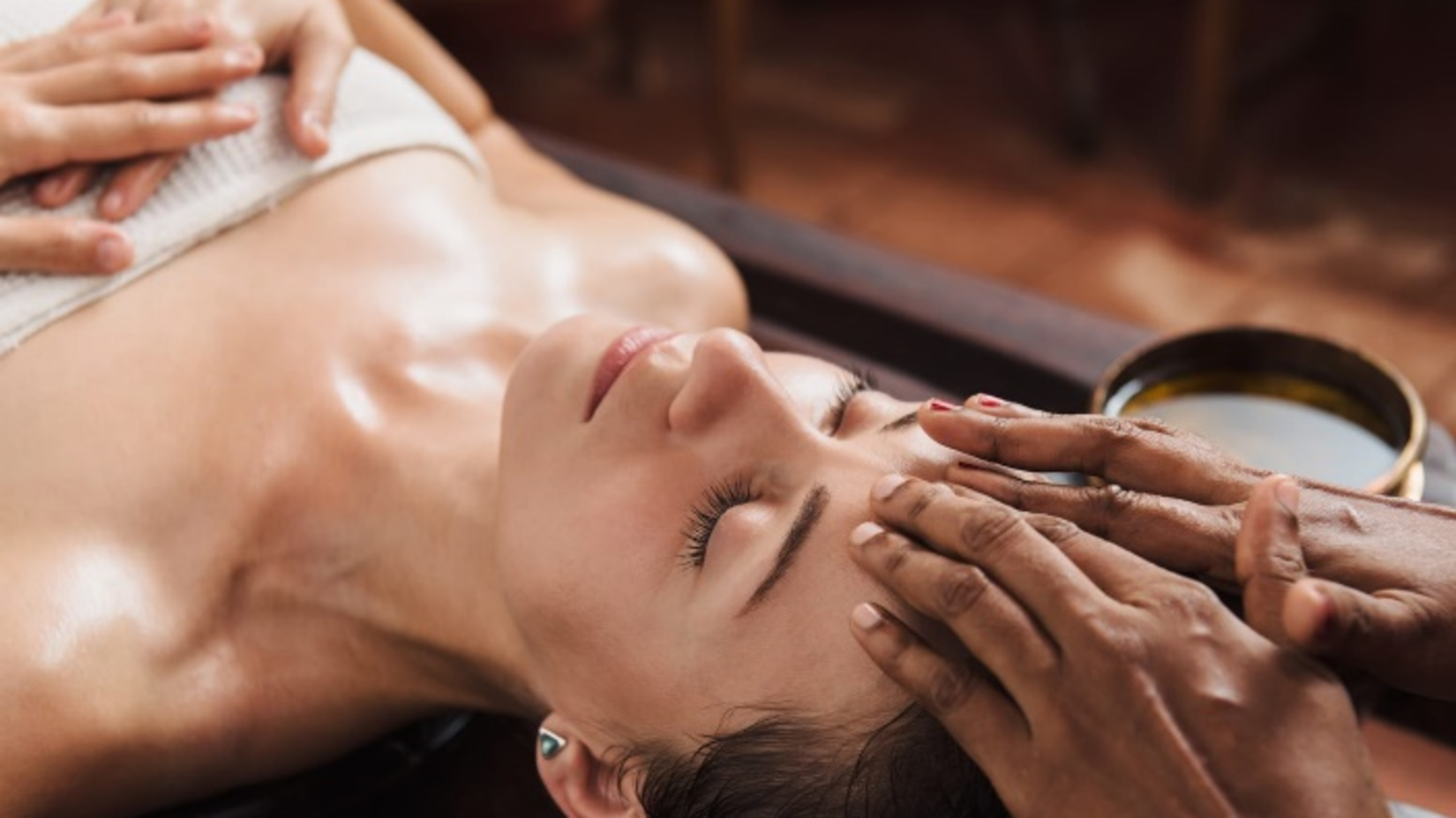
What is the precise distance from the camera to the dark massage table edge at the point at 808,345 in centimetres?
123

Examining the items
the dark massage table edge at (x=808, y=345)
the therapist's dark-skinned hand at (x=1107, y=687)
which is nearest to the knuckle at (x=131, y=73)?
the dark massage table edge at (x=808, y=345)

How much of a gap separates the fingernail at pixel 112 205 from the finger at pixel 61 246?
3cm

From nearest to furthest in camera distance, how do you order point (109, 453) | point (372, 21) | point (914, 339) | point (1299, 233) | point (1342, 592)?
1. point (1342, 592)
2. point (109, 453)
3. point (914, 339)
4. point (372, 21)
5. point (1299, 233)

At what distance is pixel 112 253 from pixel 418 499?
30cm

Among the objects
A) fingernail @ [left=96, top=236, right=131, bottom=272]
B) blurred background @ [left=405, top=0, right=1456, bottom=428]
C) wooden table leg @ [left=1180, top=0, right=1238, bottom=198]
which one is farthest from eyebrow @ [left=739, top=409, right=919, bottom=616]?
wooden table leg @ [left=1180, top=0, right=1238, bottom=198]

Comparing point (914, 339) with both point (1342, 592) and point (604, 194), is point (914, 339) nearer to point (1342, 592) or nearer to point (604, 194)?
point (604, 194)

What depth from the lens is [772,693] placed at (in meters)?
0.91

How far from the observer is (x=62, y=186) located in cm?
123

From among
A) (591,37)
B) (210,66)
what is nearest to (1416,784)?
(210,66)

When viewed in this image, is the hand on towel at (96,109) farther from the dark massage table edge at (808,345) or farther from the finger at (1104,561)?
the finger at (1104,561)

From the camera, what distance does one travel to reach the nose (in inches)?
38.5

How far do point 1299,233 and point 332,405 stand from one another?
1.96 meters

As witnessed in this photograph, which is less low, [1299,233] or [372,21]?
[372,21]

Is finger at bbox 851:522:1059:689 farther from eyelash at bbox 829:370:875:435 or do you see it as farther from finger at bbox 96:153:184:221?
finger at bbox 96:153:184:221
